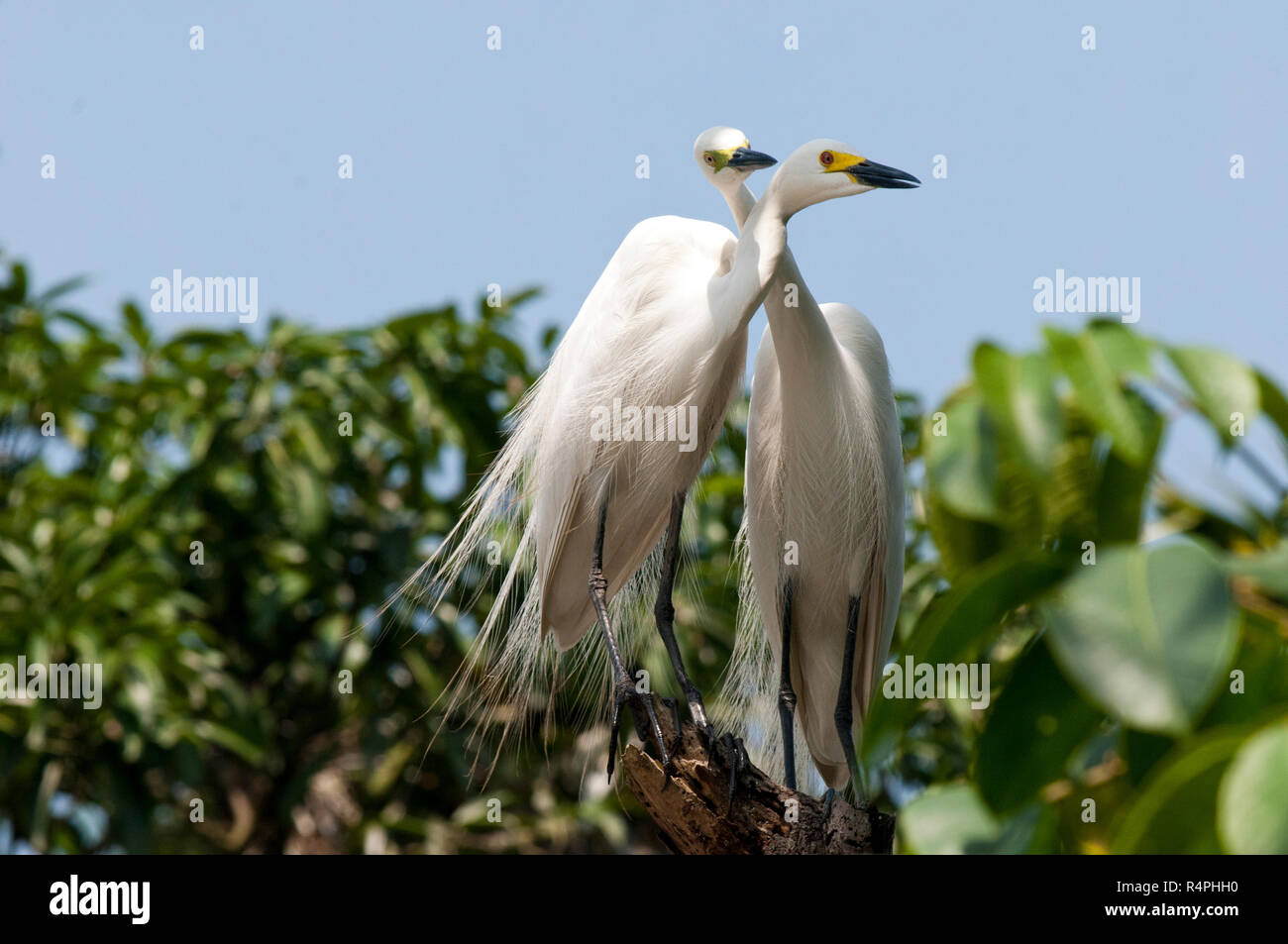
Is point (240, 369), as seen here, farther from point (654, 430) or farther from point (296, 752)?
point (654, 430)

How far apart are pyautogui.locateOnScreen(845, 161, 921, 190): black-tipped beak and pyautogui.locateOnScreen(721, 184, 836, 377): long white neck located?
0.69ft

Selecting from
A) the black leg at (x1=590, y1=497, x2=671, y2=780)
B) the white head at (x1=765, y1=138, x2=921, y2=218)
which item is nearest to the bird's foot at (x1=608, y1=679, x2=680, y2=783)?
the black leg at (x1=590, y1=497, x2=671, y2=780)

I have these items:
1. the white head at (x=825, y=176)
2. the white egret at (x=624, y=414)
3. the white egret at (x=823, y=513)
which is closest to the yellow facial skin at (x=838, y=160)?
the white head at (x=825, y=176)

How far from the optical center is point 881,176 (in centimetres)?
202

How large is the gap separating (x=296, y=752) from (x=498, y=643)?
49.5 inches

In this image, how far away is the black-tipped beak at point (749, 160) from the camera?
2160 mm

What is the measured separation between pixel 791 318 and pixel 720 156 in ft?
1.05

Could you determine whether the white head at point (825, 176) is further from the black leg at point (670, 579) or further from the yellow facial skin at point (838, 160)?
the black leg at point (670, 579)

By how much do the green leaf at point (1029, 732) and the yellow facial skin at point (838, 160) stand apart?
1.46 m

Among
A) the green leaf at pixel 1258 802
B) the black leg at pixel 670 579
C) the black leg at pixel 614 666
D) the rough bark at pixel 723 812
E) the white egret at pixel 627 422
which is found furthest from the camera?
the black leg at pixel 670 579

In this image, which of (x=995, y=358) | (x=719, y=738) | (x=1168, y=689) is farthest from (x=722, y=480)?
(x=1168, y=689)

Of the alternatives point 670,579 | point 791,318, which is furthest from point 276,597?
point 791,318

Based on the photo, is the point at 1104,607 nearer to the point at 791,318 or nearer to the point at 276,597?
the point at 791,318

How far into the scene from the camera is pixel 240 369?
4121mm
